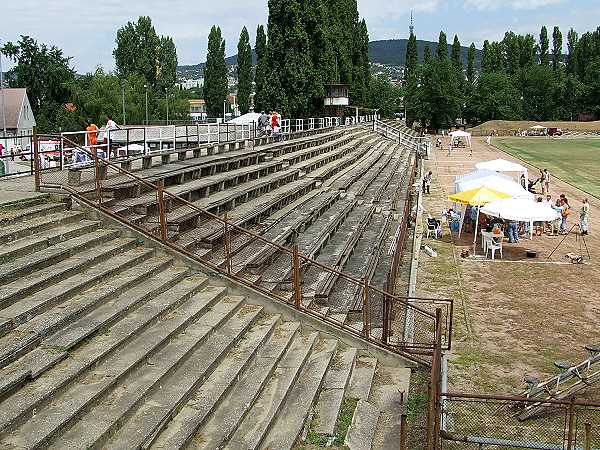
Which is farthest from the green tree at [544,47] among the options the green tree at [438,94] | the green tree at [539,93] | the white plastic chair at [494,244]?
the white plastic chair at [494,244]

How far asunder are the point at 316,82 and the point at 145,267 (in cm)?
4088

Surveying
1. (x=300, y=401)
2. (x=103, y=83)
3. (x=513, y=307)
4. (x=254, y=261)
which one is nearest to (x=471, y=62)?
(x=103, y=83)

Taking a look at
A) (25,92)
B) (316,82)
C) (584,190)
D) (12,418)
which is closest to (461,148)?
(316,82)

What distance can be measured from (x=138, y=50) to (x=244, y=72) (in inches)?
546

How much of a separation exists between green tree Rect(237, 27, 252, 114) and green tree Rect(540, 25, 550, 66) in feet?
243

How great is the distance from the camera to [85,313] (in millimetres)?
7934

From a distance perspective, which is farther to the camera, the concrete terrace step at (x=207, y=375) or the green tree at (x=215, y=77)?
the green tree at (x=215, y=77)

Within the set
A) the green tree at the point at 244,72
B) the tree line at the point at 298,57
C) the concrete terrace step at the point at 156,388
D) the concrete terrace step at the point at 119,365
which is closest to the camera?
the concrete terrace step at the point at 119,365

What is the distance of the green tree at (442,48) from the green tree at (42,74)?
6850 cm

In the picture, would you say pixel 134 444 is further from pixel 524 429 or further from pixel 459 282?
pixel 459 282

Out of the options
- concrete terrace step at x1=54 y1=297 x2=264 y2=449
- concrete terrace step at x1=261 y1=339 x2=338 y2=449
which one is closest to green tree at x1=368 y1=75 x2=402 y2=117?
concrete terrace step at x1=261 y1=339 x2=338 y2=449

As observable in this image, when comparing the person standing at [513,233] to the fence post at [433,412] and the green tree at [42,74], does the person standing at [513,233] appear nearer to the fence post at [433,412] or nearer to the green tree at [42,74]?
the fence post at [433,412]

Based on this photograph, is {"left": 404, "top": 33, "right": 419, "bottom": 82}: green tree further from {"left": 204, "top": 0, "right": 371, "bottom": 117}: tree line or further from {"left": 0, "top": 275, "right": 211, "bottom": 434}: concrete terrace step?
{"left": 0, "top": 275, "right": 211, "bottom": 434}: concrete terrace step

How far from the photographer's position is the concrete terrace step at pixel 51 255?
8.13 meters
